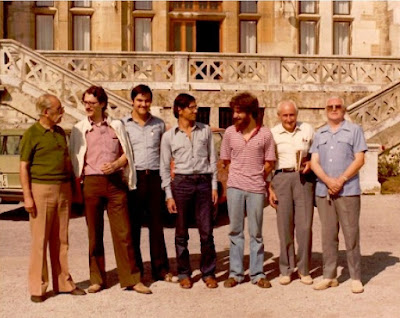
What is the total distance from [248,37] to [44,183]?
725 inches

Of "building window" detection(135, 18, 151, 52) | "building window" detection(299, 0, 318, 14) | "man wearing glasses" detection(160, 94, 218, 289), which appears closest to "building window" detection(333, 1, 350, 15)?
"building window" detection(299, 0, 318, 14)

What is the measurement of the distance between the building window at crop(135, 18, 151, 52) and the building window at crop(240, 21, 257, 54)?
3.28 m

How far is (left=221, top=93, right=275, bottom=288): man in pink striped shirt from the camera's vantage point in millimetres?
7195

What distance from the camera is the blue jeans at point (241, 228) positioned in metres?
7.25

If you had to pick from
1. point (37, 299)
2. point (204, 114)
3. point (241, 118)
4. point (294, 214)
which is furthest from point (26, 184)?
point (204, 114)

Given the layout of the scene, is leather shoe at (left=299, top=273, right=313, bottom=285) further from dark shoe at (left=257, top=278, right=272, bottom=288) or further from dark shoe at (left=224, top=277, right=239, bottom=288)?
dark shoe at (left=224, top=277, right=239, bottom=288)

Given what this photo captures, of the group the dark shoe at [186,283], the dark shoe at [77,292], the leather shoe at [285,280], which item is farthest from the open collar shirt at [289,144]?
the dark shoe at [77,292]

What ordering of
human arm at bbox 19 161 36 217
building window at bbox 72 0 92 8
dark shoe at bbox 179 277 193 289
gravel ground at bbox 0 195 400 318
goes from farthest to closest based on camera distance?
building window at bbox 72 0 92 8 < dark shoe at bbox 179 277 193 289 < human arm at bbox 19 161 36 217 < gravel ground at bbox 0 195 400 318

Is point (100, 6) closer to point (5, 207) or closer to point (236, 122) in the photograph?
point (5, 207)

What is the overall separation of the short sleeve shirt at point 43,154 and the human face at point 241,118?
1.83 metres

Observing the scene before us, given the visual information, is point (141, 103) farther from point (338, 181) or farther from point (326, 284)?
point (326, 284)

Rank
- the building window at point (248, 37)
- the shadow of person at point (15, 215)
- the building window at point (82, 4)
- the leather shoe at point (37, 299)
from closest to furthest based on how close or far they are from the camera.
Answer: the leather shoe at point (37, 299), the shadow of person at point (15, 215), the building window at point (82, 4), the building window at point (248, 37)

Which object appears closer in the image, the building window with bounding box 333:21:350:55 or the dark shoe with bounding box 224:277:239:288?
the dark shoe with bounding box 224:277:239:288

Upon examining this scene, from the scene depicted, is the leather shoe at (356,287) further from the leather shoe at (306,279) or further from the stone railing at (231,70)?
the stone railing at (231,70)
